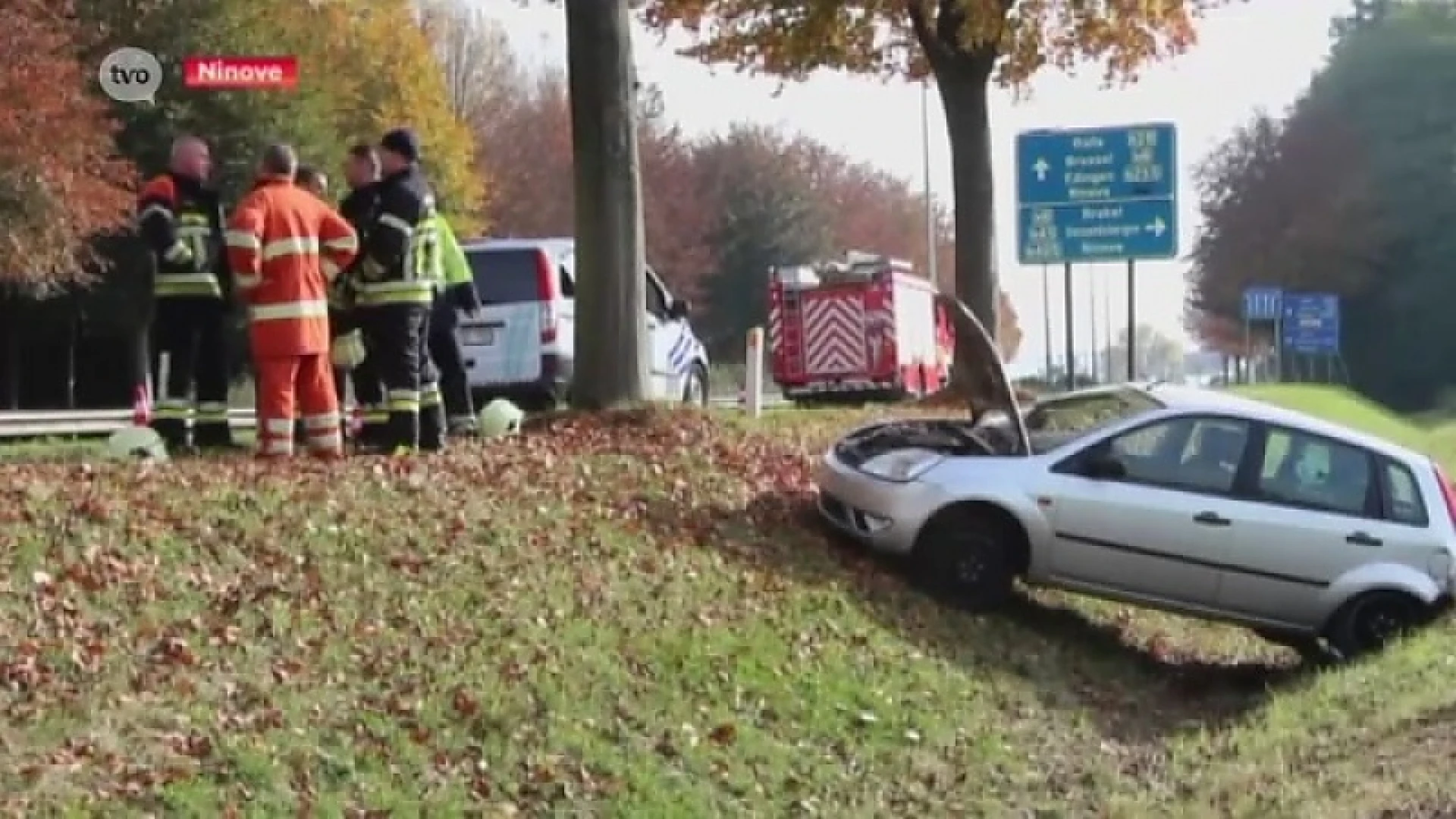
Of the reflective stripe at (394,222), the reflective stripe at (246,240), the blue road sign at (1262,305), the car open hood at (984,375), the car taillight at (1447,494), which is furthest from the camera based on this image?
the blue road sign at (1262,305)

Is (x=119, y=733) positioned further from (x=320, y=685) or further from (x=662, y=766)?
(x=662, y=766)

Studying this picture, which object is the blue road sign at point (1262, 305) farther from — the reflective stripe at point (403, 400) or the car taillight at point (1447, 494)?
the reflective stripe at point (403, 400)

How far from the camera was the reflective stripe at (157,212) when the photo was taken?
13.5 m

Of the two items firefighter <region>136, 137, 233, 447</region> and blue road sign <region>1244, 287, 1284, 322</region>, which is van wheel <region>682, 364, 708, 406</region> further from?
blue road sign <region>1244, 287, 1284, 322</region>

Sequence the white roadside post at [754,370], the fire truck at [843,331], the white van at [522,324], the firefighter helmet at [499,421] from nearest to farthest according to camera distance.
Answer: the firefighter helmet at [499,421], the white roadside post at [754,370], the white van at [522,324], the fire truck at [843,331]

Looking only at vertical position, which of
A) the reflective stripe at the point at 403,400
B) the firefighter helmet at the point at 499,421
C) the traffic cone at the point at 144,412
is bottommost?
the firefighter helmet at the point at 499,421

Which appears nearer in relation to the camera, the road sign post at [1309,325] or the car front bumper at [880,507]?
the car front bumper at [880,507]

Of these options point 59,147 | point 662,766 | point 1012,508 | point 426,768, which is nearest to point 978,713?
point 1012,508

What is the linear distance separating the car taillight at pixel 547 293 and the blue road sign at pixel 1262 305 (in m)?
35.3

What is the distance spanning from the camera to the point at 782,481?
15977 millimetres

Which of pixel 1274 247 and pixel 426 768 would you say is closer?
pixel 426 768

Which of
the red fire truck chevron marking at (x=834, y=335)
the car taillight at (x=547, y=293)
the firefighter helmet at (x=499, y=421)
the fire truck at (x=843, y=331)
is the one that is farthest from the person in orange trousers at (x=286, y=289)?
the red fire truck chevron marking at (x=834, y=335)

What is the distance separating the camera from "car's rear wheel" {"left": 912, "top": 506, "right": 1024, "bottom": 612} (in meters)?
14.4

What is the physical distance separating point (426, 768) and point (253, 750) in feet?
2.57
